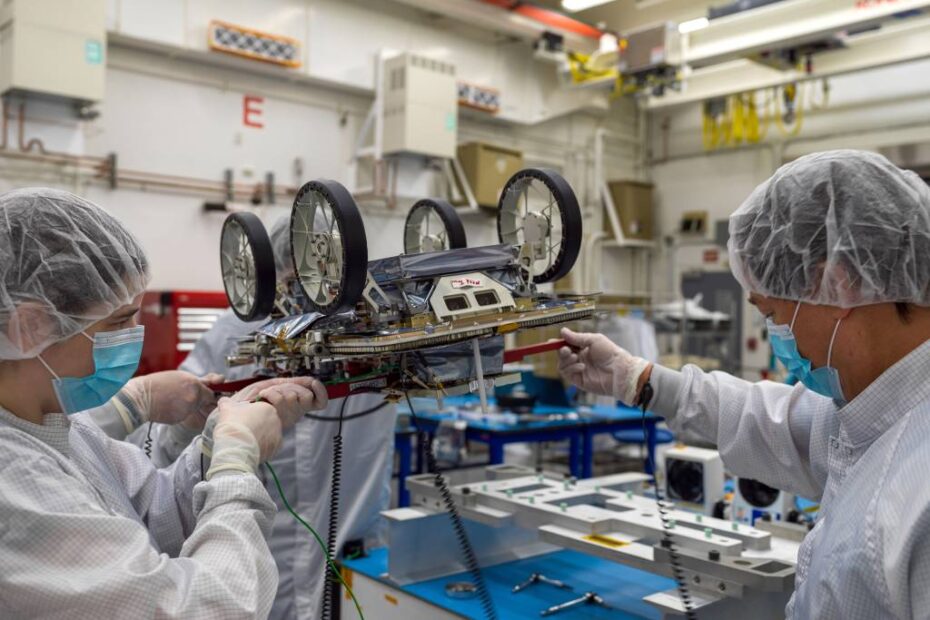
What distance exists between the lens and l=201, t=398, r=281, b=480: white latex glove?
1.16m

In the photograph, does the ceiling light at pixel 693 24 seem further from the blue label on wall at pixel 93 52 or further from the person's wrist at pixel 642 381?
the person's wrist at pixel 642 381

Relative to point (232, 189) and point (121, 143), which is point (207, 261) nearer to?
point (232, 189)

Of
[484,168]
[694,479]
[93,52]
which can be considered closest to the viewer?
[694,479]

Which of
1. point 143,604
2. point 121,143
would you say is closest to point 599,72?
point 121,143

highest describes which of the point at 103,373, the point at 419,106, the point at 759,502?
the point at 419,106

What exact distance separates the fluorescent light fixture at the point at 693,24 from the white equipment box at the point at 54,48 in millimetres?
3970

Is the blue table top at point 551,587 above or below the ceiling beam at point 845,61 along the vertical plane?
below

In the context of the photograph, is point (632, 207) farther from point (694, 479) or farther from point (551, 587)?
point (551, 587)

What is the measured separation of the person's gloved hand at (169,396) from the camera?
1675 mm

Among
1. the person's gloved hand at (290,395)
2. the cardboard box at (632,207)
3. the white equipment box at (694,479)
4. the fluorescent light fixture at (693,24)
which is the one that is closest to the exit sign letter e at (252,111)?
the fluorescent light fixture at (693,24)

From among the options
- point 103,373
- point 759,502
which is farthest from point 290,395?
point 759,502

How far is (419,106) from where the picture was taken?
5707 mm

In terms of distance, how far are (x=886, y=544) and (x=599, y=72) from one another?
6039mm

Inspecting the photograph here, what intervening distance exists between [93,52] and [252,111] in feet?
4.74
